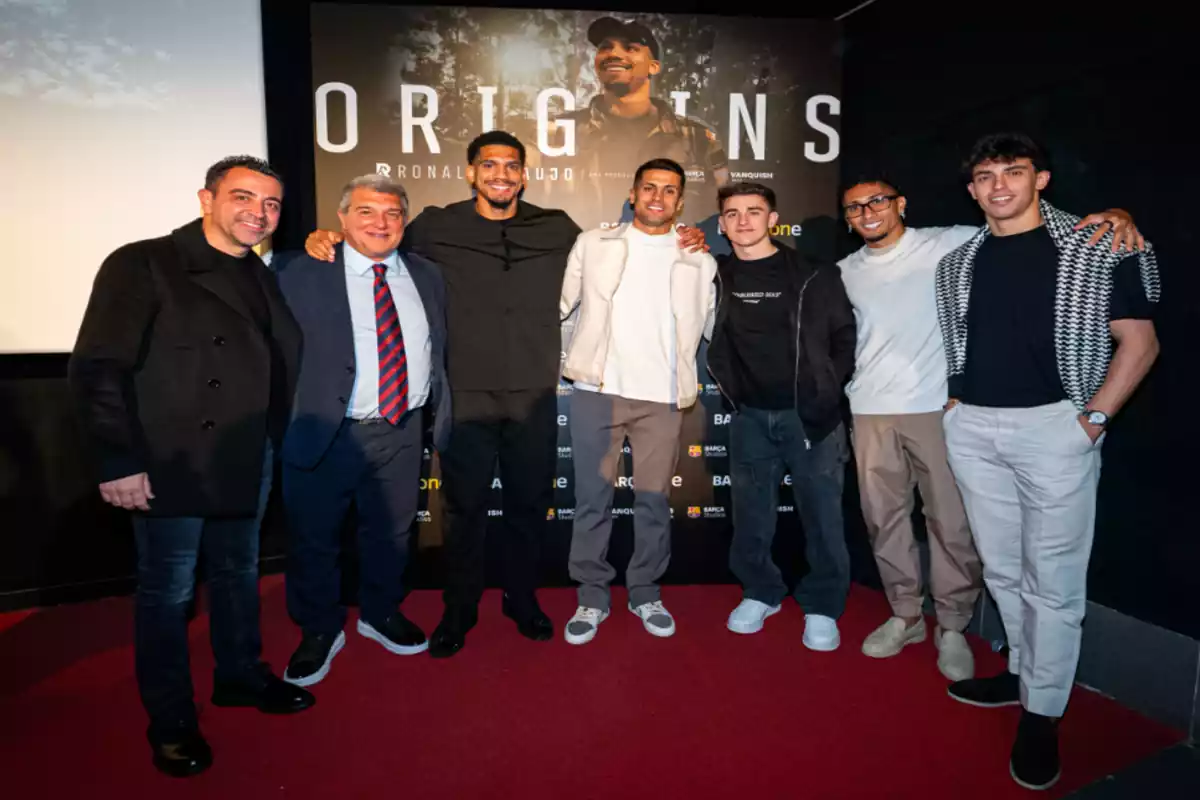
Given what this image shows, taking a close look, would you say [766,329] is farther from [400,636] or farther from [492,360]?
[400,636]

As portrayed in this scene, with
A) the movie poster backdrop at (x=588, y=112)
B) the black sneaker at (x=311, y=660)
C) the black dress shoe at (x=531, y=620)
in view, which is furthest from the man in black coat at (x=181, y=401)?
the movie poster backdrop at (x=588, y=112)

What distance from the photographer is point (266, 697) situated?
2582 millimetres

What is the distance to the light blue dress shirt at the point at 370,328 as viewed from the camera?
2.79m

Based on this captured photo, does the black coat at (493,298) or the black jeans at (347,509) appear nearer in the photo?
the black jeans at (347,509)

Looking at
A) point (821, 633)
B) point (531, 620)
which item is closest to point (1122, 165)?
point (821, 633)

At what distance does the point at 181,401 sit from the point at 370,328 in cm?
77

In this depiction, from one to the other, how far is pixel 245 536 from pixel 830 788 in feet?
6.57

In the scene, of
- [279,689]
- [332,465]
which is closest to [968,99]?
[332,465]

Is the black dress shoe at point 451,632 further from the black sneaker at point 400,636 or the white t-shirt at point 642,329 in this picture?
the white t-shirt at point 642,329

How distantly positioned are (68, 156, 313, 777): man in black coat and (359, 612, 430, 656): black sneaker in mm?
845

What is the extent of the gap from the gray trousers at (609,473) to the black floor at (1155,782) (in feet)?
5.77

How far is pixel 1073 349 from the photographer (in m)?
2.23

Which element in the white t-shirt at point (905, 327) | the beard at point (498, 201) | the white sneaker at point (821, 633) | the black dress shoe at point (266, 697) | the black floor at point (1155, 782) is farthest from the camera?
the white sneaker at point (821, 633)

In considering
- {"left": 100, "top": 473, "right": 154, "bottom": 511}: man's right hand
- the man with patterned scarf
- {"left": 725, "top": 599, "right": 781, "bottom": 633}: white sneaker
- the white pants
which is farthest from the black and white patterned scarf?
{"left": 100, "top": 473, "right": 154, "bottom": 511}: man's right hand
